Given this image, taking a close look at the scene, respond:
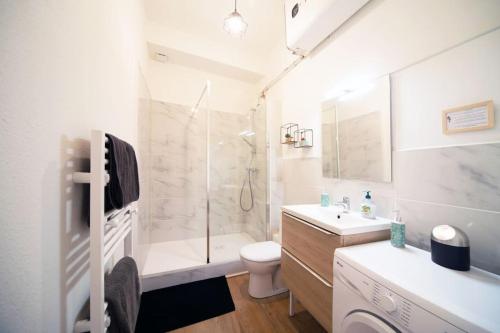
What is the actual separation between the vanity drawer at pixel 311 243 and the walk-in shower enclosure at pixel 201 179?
830 mm

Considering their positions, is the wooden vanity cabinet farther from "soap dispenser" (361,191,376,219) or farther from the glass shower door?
the glass shower door

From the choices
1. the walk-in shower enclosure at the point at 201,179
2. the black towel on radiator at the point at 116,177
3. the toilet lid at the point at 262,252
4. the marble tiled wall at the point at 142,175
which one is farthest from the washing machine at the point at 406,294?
the marble tiled wall at the point at 142,175

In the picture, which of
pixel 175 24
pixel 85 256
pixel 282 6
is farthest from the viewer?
pixel 175 24

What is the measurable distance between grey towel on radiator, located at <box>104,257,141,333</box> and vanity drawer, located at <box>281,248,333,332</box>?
3.07 feet

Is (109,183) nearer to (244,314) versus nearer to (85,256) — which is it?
(85,256)

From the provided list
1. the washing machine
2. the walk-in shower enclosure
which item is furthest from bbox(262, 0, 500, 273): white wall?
the walk-in shower enclosure

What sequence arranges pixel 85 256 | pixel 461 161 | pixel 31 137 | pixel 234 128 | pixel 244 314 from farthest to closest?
pixel 234 128, pixel 244 314, pixel 461 161, pixel 85 256, pixel 31 137

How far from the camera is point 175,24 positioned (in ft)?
6.82

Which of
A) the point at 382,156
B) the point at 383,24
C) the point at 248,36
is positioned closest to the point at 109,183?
the point at 382,156

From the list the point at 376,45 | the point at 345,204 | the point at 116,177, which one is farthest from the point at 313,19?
the point at 116,177

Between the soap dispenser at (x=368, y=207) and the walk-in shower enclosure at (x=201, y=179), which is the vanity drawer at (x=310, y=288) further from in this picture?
the walk-in shower enclosure at (x=201, y=179)

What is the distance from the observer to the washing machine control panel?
0.50m

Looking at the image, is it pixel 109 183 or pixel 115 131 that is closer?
pixel 109 183

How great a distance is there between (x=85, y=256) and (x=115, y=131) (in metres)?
0.70
